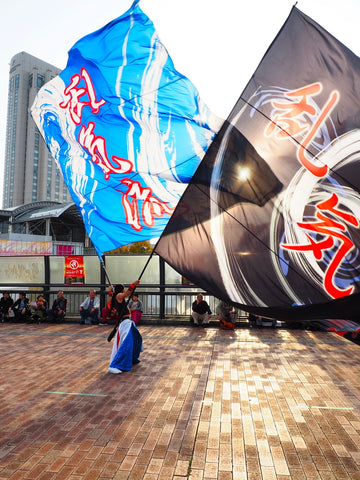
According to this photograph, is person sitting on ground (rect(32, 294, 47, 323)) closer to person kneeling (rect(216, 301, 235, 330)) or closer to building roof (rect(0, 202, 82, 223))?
person kneeling (rect(216, 301, 235, 330))

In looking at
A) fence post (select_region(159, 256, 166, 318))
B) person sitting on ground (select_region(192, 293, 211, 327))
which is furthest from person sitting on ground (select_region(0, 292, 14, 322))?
person sitting on ground (select_region(192, 293, 211, 327))

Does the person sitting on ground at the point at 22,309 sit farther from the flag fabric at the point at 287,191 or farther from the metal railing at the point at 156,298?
the flag fabric at the point at 287,191

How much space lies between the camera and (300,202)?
2.88 m

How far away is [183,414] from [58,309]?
30.2 feet

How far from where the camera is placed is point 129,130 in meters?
5.07

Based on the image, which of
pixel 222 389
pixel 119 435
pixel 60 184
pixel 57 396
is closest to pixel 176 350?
pixel 222 389

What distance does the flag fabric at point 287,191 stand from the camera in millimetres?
2699

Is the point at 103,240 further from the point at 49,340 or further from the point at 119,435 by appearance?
the point at 49,340

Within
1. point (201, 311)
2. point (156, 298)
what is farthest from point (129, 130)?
point (156, 298)

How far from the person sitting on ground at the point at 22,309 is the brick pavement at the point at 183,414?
4436mm

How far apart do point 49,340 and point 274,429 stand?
7.42 metres

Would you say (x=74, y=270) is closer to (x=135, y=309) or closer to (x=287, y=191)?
(x=135, y=309)

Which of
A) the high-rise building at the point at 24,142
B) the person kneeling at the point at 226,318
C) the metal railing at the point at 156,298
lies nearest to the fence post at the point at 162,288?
the metal railing at the point at 156,298

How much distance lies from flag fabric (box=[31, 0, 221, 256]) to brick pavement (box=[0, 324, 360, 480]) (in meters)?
2.44
